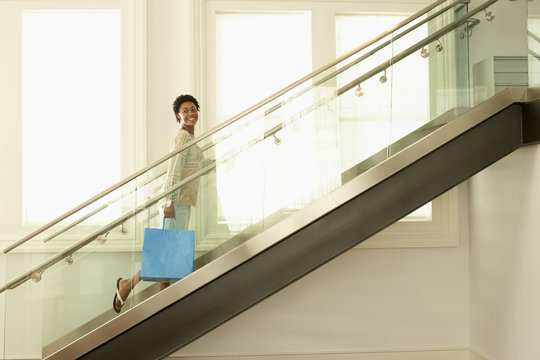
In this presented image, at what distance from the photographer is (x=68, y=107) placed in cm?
564

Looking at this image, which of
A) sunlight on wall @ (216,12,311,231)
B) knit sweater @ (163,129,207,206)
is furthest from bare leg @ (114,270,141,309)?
sunlight on wall @ (216,12,311,231)

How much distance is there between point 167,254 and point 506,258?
2.73 m

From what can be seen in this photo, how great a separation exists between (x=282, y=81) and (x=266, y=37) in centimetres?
48

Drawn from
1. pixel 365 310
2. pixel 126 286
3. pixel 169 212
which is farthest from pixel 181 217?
pixel 365 310

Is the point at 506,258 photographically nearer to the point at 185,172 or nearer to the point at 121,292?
the point at 185,172

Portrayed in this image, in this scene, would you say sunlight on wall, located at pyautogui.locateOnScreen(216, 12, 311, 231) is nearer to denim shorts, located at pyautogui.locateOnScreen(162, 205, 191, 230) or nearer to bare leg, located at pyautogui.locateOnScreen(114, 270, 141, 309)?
denim shorts, located at pyautogui.locateOnScreen(162, 205, 191, 230)

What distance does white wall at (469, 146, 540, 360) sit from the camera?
4.21 m

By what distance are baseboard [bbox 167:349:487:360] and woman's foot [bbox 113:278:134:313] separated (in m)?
1.62

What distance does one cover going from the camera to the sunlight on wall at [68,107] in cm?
556

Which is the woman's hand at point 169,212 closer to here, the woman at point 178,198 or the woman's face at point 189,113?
the woman at point 178,198

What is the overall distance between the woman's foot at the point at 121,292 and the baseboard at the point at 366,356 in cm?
162

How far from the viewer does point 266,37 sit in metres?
5.75

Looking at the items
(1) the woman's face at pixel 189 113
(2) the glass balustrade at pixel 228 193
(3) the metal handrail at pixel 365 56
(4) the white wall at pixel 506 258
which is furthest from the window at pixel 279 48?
(2) the glass balustrade at pixel 228 193

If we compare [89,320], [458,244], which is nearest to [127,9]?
[89,320]
